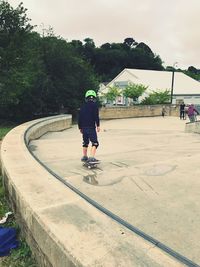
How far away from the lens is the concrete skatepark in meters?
2.58

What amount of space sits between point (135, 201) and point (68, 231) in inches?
81.8

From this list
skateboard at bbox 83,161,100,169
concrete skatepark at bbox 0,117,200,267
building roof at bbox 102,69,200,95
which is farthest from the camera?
building roof at bbox 102,69,200,95

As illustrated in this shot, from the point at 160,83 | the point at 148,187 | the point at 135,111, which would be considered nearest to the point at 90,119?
the point at 148,187

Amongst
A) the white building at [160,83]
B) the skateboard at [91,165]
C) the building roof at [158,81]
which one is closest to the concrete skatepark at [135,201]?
the skateboard at [91,165]

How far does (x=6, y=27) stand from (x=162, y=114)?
21404 mm

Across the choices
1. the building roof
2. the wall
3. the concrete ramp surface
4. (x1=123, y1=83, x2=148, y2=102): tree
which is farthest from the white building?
the concrete ramp surface

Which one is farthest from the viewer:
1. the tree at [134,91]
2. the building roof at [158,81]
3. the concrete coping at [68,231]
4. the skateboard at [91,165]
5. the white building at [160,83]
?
the building roof at [158,81]

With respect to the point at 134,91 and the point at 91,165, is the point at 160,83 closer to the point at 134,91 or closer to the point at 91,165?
the point at 134,91

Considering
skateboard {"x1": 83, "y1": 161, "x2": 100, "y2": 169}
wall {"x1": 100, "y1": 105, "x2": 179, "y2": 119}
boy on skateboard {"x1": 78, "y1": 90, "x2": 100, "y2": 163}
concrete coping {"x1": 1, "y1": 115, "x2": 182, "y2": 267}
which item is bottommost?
wall {"x1": 100, "y1": 105, "x2": 179, "y2": 119}

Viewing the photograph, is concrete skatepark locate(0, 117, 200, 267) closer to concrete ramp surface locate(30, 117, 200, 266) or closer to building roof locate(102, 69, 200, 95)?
concrete ramp surface locate(30, 117, 200, 266)

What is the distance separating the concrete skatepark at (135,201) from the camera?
258 centimetres

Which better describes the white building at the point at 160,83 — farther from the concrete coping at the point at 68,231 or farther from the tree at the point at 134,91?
the concrete coping at the point at 68,231

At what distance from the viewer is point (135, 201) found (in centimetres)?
482

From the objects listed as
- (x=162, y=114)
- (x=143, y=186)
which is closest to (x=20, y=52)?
(x=143, y=186)
